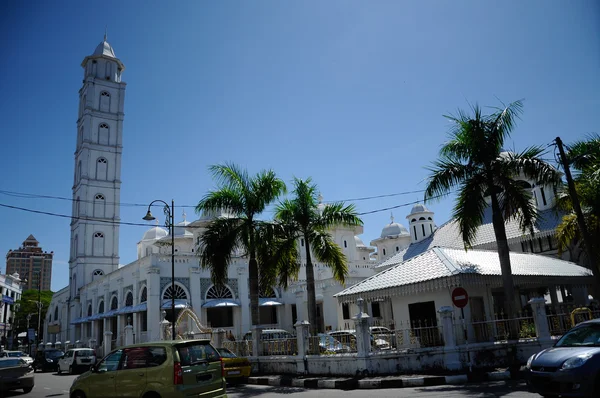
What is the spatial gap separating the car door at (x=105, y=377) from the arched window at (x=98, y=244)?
43.7 meters

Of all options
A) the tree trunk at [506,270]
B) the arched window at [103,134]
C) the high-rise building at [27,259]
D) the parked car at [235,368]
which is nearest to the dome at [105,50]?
the arched window at [103,134]

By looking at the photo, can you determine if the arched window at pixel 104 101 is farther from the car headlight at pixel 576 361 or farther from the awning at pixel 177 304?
the car headlight at pixel 576 361

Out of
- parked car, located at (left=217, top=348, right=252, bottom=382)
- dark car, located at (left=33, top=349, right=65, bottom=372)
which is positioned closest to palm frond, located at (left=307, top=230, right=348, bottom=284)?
parked car, located at (left=217, top=348, right=252, bottom=382)

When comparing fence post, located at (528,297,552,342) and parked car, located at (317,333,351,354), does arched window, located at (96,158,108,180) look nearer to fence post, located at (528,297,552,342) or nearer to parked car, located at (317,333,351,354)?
parked car, located at (317,333,351,354)

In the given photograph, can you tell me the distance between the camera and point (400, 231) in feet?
175

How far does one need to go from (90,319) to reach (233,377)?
29.0 m

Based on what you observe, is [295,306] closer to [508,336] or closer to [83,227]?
[508,336]

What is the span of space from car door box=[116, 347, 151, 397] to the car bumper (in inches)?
277

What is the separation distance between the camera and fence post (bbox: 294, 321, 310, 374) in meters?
16.1

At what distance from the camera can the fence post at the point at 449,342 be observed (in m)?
13.5

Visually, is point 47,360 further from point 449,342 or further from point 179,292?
point 449,342

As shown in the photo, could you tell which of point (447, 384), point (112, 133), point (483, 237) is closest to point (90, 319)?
point (112, 133)

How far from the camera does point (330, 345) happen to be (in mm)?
16547

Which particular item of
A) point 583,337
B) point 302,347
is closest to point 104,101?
point 302,347
